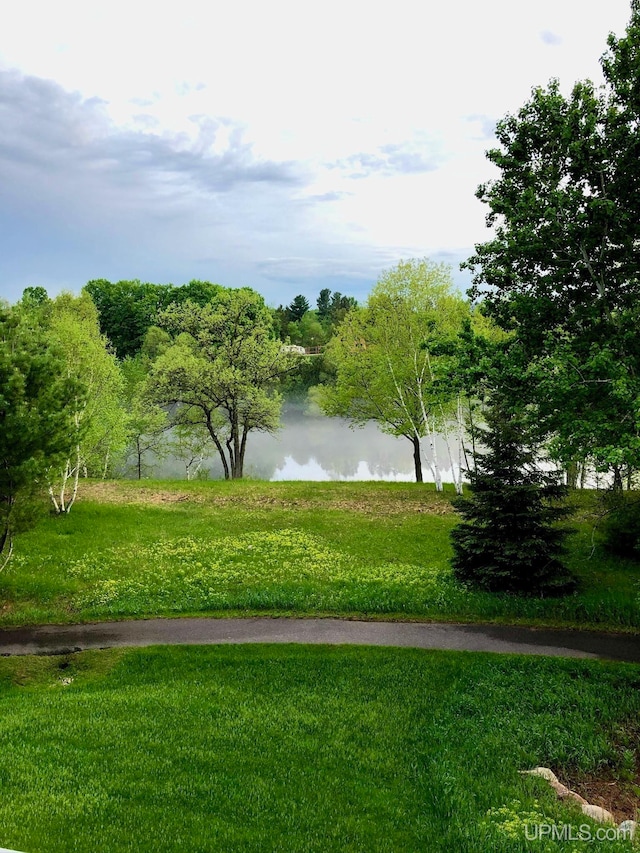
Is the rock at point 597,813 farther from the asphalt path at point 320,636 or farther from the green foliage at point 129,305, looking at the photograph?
the green foliage at point 129,305

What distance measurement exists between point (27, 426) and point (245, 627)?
6790 mm

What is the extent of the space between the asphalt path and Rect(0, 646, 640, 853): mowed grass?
678 mm

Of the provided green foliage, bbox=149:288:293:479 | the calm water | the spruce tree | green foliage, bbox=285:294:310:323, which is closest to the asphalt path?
the spruce tree

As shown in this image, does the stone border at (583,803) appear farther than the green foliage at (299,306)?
No

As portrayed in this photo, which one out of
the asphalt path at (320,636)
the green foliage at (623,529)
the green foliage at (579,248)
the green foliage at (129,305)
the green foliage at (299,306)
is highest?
the green foliage at (299,306)

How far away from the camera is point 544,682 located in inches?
394

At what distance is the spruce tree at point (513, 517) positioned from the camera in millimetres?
13898

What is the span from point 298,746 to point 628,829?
407cm

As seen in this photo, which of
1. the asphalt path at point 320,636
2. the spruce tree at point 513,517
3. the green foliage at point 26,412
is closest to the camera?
the asphalt path at point 320,636

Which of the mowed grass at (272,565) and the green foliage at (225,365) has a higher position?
the green foliage at (225,365)

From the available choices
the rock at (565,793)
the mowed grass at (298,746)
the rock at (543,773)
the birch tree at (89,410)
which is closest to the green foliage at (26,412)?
the birch tree at (89,410)

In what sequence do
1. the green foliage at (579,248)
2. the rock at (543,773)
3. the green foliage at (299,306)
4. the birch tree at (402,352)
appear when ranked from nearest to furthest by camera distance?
the rock at (543,773) → the green foliage at (579,248) → the birch tree at (402,352) → the green foliage at (299,306)

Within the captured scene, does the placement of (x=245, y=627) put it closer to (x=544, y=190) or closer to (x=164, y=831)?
(x=164, y=831)

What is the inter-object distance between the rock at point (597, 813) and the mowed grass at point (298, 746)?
26 cm
